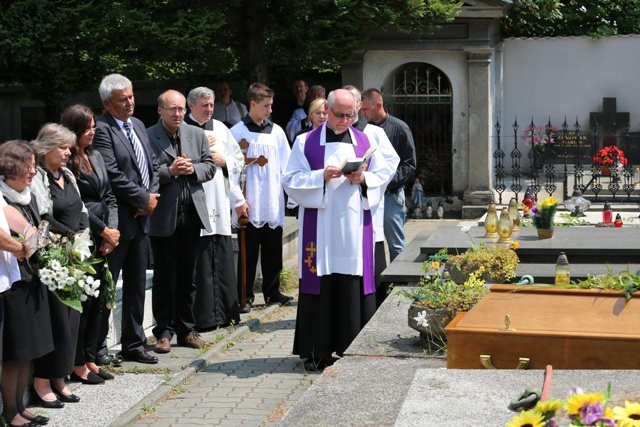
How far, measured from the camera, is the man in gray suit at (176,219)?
873cm

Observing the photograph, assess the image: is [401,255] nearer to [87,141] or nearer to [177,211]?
[177,211]

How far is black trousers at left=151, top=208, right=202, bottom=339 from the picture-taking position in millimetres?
8773

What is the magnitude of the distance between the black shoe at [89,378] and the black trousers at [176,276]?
110 centimetres

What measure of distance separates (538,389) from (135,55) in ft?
44.5

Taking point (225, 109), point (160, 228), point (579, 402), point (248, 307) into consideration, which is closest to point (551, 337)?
point (579, 402)

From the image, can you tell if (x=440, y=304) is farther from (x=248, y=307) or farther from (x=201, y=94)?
(x=248, y=307)

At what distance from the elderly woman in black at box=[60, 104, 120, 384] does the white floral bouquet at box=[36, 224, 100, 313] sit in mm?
662

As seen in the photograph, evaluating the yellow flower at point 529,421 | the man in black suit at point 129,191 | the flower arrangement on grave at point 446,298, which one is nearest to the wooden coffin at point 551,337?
the flower arrangement on grave at point 446,298

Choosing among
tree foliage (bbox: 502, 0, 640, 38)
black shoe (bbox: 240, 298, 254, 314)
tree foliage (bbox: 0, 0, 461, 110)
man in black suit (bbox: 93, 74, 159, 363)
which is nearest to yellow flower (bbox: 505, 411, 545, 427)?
man in black suit (bbox: 93, 74, 159, 363)

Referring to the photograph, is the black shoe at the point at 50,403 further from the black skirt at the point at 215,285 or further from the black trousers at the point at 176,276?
the black skirt at the point at 215,285

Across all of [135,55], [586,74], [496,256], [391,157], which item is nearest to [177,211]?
[391,157]

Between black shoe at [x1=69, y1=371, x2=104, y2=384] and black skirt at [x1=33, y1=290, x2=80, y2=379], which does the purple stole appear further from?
black skirt at [x1=33, y1=290, x2=80, y2=379]

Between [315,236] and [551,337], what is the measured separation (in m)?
3.53

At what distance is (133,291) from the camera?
830 cm
